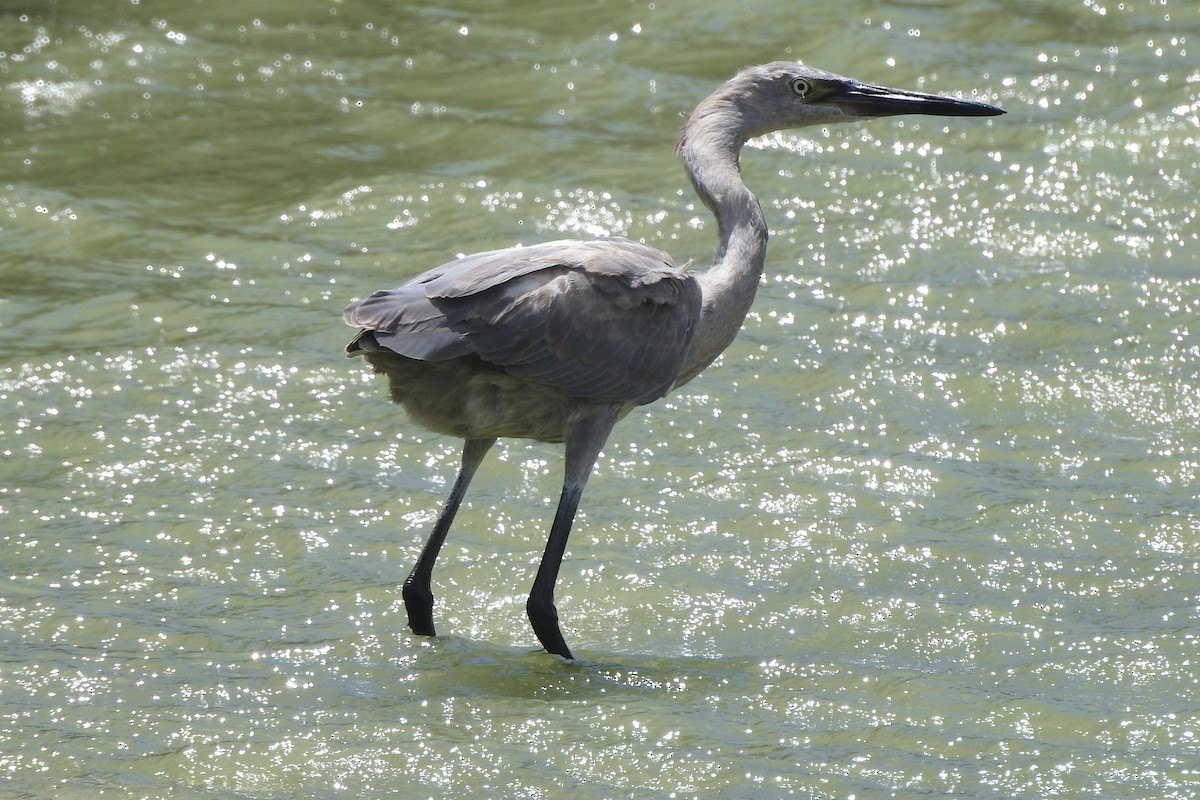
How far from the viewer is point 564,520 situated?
623cm

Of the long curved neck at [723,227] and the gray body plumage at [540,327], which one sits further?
the long curved neck at [723,227]

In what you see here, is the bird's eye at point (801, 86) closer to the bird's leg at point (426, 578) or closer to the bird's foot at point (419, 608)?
the bird's leg at point (426, 578)

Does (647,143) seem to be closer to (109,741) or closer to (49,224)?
(49,224)

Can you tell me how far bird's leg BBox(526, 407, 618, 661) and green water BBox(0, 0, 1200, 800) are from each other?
0.40 ft

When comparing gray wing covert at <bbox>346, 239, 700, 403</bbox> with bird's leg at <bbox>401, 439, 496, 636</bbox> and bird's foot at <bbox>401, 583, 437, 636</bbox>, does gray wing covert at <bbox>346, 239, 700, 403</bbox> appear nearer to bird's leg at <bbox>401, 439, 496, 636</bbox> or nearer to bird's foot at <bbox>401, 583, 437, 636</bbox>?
bird's leg at <bbox>401, 439, 496, 636</bbox>

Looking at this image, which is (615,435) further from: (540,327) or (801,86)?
(540,327)

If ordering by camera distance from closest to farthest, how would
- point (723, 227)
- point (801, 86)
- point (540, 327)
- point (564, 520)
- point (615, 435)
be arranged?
point (540, 327) → point (564, 520) → point (723, 227) → point (801, 86) → point (615, 435)

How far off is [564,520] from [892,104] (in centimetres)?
249

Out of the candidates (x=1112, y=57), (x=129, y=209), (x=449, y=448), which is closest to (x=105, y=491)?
(x=449, y=448)

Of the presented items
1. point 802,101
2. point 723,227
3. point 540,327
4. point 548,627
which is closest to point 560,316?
point 540,327

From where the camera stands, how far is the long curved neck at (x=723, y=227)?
6637 millimetres

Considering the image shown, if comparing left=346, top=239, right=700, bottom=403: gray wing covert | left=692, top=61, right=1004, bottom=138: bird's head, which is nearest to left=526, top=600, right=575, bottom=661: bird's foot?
left=346, top=239, right=700, bottom=403: gray wing covert

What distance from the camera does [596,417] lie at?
640cm

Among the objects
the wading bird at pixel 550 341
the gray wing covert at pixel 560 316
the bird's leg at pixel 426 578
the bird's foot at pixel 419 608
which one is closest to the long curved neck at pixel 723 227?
the wading bird at pixel 550 341
